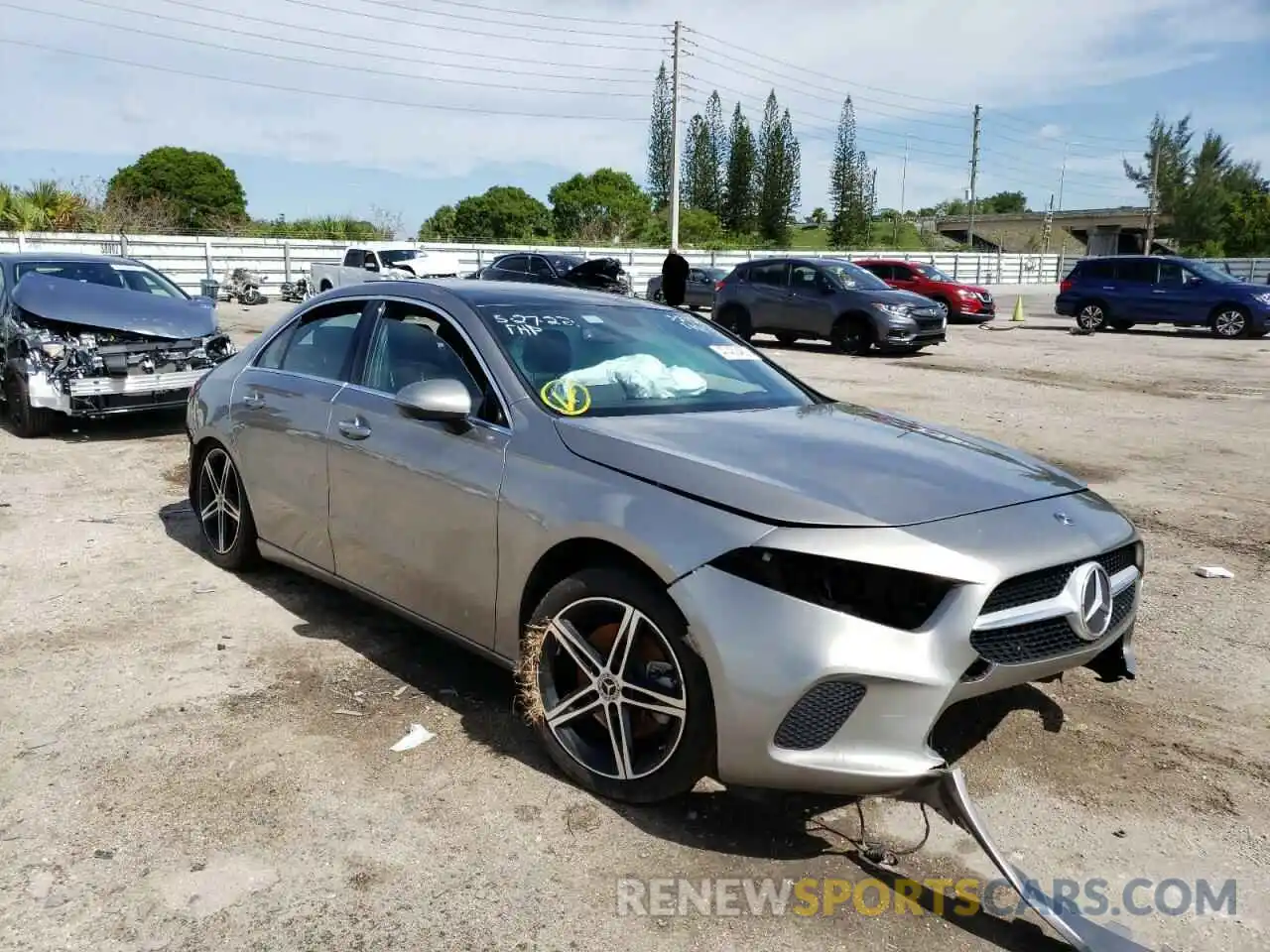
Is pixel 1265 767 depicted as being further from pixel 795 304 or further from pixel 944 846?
pixel 795 304

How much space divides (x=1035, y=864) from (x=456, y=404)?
234 cm

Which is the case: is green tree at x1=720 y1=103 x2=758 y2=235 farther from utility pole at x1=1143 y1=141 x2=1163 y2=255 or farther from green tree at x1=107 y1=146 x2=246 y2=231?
green tree at x1=107 y1=146 x2=246 y2=231

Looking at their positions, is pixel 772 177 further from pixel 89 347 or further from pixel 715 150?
pixel 89 347

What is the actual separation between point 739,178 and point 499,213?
2502 cm

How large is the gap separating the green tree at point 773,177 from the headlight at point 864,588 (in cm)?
8785

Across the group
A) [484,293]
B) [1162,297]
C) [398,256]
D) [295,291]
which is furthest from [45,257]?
[1162,297]

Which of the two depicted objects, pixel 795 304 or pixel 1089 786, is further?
pixel 795 304

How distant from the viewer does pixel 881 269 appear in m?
25.4

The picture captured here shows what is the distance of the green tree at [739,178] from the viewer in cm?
8831

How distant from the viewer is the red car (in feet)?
81.4

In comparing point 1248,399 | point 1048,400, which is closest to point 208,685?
point 1048,400

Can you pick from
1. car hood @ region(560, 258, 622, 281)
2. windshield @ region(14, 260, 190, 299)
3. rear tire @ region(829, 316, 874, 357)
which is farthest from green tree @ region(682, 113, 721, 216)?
windshield @ region(14, 260, 190, 299)

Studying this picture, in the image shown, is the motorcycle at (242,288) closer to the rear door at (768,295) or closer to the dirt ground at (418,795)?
the rear door at (768,295)

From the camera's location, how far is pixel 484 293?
425 cm
